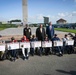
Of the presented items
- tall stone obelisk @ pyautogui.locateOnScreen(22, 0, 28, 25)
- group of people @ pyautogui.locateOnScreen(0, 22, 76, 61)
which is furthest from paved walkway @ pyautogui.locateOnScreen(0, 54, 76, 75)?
tall stone obelisk @ pyautogui.locateOnScreen(22, 0, 28, 25)

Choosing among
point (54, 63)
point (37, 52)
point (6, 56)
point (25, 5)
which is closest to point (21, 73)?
point (54, 63)

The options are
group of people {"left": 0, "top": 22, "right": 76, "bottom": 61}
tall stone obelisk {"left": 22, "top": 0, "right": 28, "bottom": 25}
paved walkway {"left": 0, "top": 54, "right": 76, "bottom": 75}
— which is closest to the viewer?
paved walkway {"left": 0, "top": 54, "right": 76, "bottom": 75}

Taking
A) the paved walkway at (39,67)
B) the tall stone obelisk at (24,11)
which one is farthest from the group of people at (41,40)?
the tall stone obelisk at (24,11)

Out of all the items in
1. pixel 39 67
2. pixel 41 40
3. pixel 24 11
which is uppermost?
pixel 24 11

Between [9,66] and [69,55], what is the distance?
3956 mm

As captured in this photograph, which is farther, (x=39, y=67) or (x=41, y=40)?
(x=41, y=40)

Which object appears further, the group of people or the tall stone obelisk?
the tall stone obelisk

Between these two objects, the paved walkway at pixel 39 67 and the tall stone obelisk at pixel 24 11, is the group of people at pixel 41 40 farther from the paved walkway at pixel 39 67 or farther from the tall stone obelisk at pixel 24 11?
the tall stone obelisk at pixel 24 11

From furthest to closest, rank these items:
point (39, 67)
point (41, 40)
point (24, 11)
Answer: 1. point (24, 11)
2. point (41, 40)
3. point (39, 67)

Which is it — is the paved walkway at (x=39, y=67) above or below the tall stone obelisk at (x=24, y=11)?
below

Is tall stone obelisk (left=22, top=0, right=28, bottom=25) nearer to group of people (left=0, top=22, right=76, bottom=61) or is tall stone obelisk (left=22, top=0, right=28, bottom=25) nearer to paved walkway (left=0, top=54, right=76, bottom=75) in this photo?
group of people (left=0, top=22, right=76, bottom=61)

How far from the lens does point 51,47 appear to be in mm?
9914

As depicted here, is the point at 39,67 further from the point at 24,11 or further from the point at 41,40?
the point at 24,11

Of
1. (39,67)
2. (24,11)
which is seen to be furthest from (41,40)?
(24,11)
